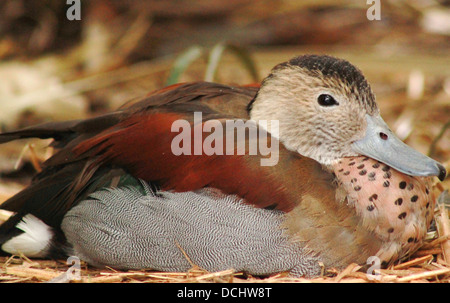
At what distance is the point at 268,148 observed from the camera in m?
2.66

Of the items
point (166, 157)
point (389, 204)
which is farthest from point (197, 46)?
point (389, 204)

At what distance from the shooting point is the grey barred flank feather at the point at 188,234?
257 cm

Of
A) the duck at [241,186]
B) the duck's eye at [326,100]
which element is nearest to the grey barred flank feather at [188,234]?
the duck at [241,186]

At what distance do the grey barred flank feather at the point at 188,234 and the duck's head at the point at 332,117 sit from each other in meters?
0.46

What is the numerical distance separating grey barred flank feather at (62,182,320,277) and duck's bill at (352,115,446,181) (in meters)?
0.55

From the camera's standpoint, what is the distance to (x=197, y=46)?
448cm

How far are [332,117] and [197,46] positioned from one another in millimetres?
1908

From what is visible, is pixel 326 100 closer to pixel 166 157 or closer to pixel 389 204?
pixel 389 204

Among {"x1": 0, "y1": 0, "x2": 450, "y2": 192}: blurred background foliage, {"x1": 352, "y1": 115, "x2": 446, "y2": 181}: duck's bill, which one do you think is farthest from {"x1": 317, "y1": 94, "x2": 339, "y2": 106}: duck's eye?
{"x1": 0, "y1": 0, "x2": 450, "y2": 192}: blurred background foliage

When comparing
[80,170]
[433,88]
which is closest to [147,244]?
[80,170]

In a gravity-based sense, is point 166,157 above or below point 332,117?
below

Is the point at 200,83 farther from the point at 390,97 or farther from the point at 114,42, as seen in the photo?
the point at 114,42

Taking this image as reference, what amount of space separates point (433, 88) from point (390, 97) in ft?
1.24

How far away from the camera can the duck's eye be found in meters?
2.81
